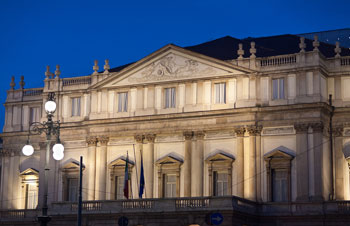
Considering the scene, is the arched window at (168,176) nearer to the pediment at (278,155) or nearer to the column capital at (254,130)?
the column capital at (254,130)

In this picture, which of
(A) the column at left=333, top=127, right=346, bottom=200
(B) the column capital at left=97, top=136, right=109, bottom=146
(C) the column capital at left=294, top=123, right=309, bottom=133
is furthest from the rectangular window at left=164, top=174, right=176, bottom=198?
(A) the column at left=333, top=127, right=346, bottom=200

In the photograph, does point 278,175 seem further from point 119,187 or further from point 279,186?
point 119,187

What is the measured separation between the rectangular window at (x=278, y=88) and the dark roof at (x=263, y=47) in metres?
4.19

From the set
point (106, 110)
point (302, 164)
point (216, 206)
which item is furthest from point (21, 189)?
point (302, 164)

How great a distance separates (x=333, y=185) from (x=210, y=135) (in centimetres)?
920

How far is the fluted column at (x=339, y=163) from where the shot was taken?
51688 mm

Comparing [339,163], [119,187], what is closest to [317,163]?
[339,163]

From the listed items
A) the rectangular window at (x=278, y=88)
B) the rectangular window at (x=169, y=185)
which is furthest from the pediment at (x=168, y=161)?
the rectangular window at (x=278, y=88)

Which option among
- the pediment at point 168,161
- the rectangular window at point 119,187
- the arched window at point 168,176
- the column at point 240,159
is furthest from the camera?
the rectangular window at point 119,187

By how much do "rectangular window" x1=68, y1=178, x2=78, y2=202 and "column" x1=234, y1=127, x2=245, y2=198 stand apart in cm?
1322

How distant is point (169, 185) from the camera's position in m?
55.2

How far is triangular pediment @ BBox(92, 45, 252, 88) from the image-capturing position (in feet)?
178

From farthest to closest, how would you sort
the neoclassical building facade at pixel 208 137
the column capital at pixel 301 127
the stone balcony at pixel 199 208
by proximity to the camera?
the column capital at pixel 301 127
the neoclassical building facade at pixel 208 137
the stone balcony at pixel 199 208

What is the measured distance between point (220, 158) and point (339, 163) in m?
8.15
